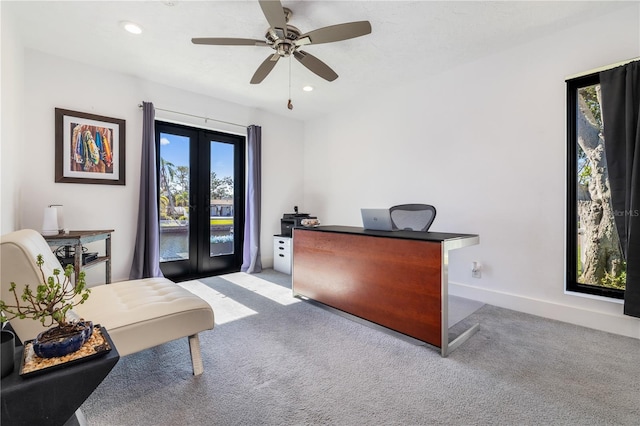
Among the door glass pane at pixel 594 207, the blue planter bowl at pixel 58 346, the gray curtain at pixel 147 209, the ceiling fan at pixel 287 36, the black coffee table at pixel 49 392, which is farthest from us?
the gray curtain at pixel 147 209

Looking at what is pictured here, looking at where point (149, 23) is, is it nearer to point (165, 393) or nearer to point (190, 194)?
point (190, 194)

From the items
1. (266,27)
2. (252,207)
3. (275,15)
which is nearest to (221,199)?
(252,207)

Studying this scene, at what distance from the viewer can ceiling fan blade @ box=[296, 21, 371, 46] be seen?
2000 millimetres

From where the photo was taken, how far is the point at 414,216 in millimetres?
2941

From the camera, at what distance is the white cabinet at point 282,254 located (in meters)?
4.44

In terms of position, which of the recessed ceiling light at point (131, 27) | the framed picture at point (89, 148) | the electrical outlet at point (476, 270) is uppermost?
the recessed ceiling light at point (131, 27)

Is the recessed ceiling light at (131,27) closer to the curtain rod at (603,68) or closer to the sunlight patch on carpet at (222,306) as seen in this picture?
the sunlight patch on carpet at (222,306)

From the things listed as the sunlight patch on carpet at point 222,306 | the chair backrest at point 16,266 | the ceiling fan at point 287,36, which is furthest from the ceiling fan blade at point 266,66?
the sunlight patch on carpet at point 222,306

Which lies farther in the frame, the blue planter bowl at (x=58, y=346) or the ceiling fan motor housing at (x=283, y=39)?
the ceiling fan motor housing at (x=283, y=39)

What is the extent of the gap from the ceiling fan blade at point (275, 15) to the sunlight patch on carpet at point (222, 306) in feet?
7.70

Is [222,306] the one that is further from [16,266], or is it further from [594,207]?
[594,207]

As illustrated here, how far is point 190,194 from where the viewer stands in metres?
4.08

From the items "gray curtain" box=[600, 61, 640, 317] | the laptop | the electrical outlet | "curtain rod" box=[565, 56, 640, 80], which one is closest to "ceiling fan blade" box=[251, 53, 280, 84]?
the laptop

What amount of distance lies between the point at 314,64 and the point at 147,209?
8.76 feet
